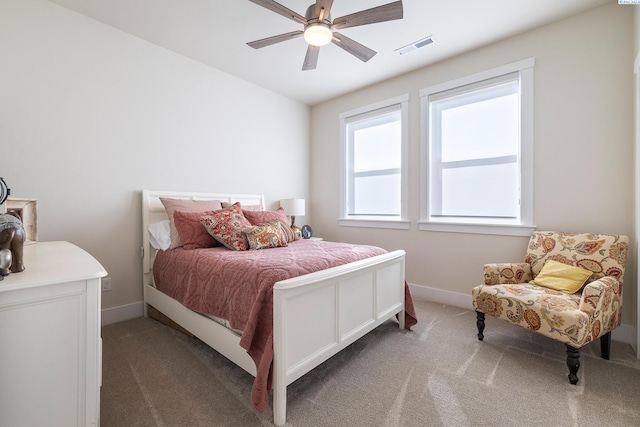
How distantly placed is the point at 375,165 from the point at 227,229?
2323 mm

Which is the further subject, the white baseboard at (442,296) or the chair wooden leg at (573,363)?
the white baseboard at (442,296)

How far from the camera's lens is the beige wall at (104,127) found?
2160 mm

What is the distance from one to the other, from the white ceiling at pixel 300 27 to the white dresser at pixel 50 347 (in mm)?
2300

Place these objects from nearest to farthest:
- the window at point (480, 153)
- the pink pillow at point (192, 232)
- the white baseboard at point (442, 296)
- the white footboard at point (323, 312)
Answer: the white footboard at point (323, 312)
the pink pillow at point (192, 232)
the window at point (480, 153)
the white baseboard at point (442, 296)

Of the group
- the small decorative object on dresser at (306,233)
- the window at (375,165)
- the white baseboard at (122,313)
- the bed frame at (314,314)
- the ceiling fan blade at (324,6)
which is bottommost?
the white baseboard at (122,313)

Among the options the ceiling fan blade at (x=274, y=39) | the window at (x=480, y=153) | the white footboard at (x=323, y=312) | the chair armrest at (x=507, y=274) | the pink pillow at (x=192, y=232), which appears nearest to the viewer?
the white footboard at (x=323, y=312)

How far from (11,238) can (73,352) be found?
0.48 metres

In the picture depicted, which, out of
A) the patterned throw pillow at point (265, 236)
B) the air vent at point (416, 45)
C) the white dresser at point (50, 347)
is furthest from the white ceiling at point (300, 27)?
the white dresser at point (50, 347)

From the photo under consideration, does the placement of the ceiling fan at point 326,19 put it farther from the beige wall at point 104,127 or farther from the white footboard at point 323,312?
the white footboard at point 323,312

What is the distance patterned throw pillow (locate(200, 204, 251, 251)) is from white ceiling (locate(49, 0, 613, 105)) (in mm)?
1725

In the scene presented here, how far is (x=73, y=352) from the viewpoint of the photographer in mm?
1030

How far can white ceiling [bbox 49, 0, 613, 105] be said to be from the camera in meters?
2.26

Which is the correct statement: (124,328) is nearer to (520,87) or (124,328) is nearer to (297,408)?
(297,408)

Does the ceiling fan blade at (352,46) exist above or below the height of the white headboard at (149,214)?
above
